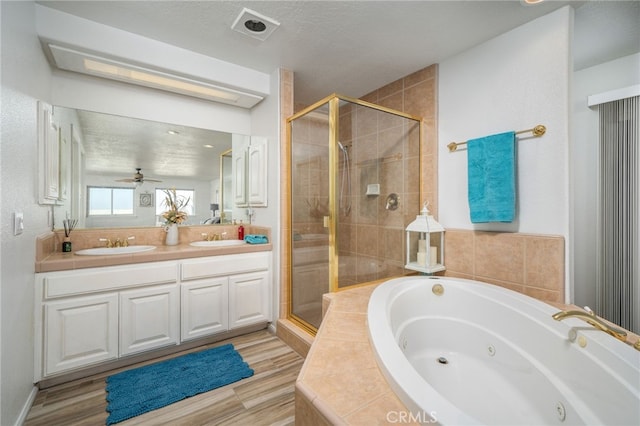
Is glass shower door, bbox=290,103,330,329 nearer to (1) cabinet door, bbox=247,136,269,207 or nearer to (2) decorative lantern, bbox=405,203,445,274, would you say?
(1) cabinet door, bbox=247,136,269,207

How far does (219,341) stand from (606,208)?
3443mm

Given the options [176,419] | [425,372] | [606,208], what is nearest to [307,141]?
[425,372]

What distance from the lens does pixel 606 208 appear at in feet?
7.28

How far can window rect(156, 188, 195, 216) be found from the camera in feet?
8.39

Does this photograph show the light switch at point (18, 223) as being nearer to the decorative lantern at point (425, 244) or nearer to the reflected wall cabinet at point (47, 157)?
the reflected wall cabinet at point (47, 157)

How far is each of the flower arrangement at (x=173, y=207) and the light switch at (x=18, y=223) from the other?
1.13m

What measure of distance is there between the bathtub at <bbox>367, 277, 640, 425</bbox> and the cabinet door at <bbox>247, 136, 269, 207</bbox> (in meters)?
1.47

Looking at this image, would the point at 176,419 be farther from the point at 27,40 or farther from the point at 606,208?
the point at 606,208

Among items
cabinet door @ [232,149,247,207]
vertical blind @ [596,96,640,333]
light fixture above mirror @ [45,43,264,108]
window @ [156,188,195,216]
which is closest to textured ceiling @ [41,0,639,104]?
light fixture above mirror @ [45,43,264,108]

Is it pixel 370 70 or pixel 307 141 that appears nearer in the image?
pixel 307 141

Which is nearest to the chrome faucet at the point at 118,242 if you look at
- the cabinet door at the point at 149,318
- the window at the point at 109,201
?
the window at the point at 109,201

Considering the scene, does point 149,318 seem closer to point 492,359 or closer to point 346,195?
point 346,195

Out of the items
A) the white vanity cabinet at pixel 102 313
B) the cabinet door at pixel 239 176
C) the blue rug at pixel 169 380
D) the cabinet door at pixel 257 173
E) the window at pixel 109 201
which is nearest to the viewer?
the blue rug at pixel 169 380

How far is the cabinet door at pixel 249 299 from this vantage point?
242 centimetres
